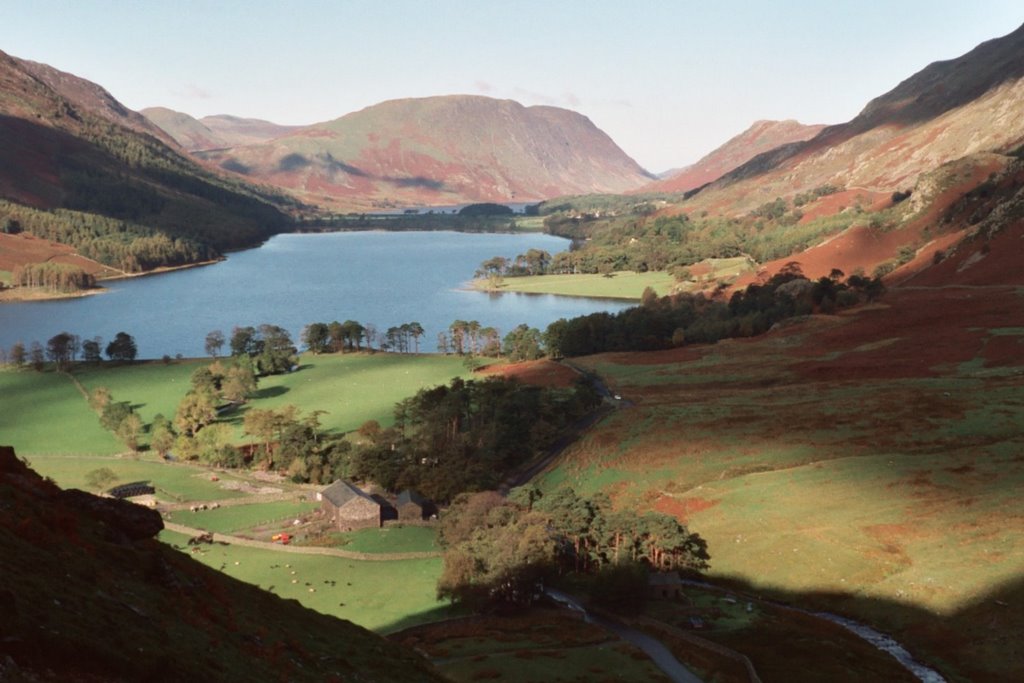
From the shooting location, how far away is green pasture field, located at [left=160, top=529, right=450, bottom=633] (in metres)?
56.2

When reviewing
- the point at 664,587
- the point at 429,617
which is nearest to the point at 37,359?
the point at 429,617

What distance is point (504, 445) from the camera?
8894cm

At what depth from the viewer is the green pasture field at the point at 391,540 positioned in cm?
6925

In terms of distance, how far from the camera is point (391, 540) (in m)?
71.6

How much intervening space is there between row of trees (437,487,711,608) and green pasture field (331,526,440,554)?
11.6 ft

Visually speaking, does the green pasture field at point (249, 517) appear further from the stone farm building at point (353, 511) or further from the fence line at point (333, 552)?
the stone farm building at point (353, 511)

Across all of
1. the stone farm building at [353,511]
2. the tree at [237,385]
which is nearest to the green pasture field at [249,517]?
the stone farm building at [353,511]

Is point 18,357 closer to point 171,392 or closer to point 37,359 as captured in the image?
point 37,359

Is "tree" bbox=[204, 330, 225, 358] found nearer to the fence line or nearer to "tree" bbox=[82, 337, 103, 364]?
"tree" bbox=[82, 337, 103, 364]

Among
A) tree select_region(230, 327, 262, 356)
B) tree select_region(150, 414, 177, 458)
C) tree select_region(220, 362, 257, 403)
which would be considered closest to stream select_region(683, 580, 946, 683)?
tree select_region(150, 414, 177, 458)

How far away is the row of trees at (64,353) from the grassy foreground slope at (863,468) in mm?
80897

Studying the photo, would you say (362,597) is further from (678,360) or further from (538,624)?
(678,360)

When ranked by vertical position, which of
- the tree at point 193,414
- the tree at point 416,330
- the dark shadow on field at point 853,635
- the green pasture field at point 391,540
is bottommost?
the green pasture field at point 391,540

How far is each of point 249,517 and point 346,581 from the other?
1834 cm
